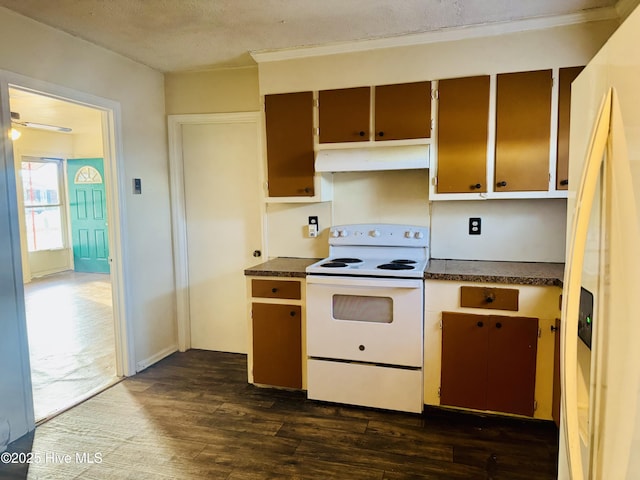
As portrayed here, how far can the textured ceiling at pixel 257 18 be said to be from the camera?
2.38 m

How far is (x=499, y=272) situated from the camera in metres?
2.61

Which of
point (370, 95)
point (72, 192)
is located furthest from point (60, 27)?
point (72, 192)

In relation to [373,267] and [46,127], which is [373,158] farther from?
[46,127]

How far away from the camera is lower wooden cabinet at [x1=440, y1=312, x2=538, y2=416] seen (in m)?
2.51

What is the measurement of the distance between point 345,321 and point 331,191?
104cm

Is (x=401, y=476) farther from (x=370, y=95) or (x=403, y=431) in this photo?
(x=370, y=95)

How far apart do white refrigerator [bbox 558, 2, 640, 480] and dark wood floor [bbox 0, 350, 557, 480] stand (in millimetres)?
1538

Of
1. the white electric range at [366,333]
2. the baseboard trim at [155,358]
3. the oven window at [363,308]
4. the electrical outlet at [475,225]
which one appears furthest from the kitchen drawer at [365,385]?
the baseboard trim at [155,358]

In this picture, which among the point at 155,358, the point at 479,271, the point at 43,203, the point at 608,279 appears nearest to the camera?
the point at 608,279

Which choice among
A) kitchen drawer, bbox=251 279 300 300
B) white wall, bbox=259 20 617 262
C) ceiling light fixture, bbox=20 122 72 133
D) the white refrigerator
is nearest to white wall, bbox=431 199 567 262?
white wall, bbox=259 20 617 262

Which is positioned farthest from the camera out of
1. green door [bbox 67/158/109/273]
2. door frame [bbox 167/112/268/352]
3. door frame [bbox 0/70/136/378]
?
green door [bbox 67/158/109/273]

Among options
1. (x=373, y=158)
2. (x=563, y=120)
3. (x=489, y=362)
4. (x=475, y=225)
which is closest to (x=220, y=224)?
(x=373, y=158)

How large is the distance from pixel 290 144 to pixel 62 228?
640 cm

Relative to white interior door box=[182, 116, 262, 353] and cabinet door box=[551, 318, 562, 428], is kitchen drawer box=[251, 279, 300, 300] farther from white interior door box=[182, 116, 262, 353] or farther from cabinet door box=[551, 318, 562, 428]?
cabinet door box=[551, 318, 562, 428]
